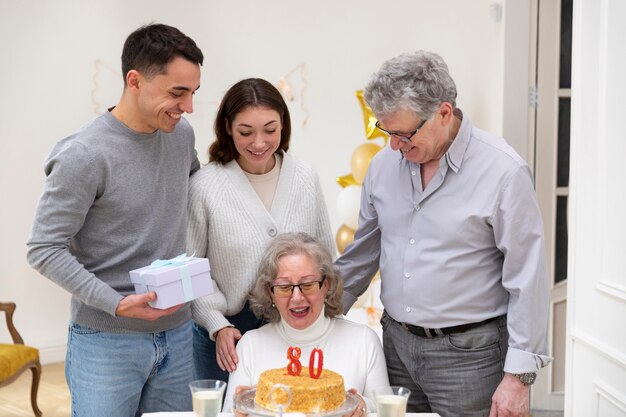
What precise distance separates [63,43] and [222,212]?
142 inches

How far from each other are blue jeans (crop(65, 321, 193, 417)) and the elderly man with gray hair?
0.64 metres

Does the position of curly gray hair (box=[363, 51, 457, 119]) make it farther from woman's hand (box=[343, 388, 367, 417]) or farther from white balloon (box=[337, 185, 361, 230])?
white balloon (box=[337, 185, 361, 230])

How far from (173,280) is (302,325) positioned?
42 cm

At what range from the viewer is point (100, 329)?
217cm

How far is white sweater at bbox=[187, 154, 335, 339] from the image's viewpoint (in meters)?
2.36

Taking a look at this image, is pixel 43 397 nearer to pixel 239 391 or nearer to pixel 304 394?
pixel 239 391

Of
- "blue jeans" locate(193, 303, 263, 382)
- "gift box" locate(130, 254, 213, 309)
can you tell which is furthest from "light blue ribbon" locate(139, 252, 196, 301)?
"blue jeans" locate(193, 303, 263, 382)

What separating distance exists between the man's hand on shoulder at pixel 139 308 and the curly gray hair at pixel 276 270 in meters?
0.30

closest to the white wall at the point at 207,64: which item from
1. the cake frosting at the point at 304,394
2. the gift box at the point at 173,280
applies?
the gift box at the point at 173,280

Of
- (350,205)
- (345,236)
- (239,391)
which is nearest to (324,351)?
(239,391)

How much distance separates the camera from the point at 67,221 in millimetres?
2021

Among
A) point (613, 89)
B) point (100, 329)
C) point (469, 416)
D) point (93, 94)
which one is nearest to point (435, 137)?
point (613, 89)

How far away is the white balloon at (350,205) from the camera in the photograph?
4457 millimetres

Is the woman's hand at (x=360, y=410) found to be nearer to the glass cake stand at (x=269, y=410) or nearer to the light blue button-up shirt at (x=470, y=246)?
the glass cake stand at (x=269, y=410)
